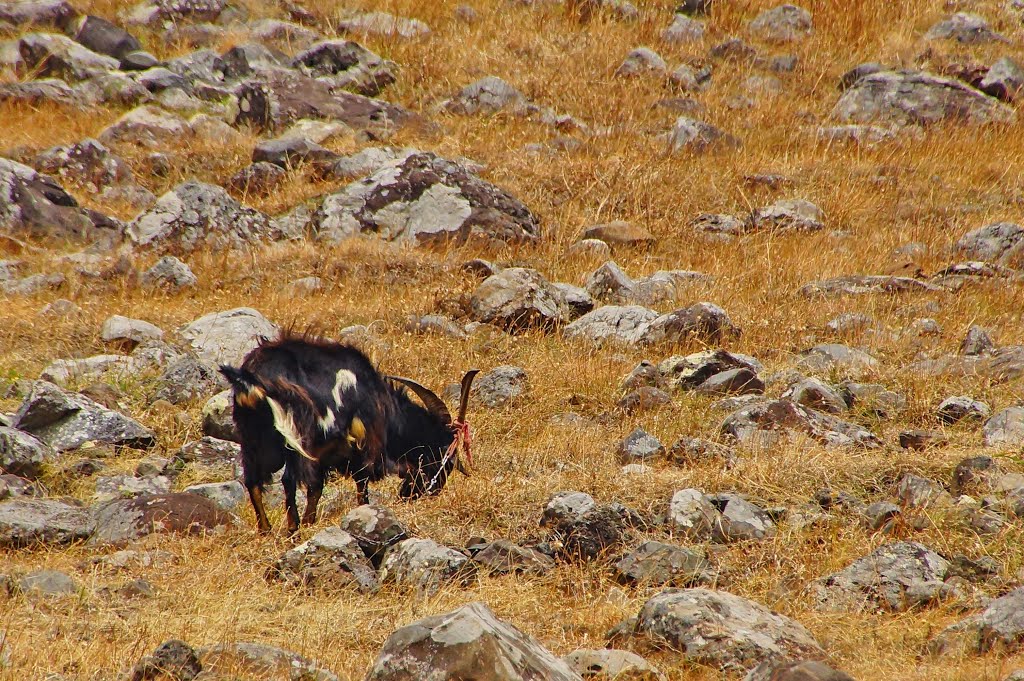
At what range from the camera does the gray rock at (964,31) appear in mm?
18000

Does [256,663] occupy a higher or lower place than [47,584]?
higher

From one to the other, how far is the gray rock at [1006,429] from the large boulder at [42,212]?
8.11 metres

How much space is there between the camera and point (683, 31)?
1750cm

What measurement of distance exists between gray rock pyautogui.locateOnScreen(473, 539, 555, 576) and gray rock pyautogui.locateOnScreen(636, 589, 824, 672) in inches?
33.1

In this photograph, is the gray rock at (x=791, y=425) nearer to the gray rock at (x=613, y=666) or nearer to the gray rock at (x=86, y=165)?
the gray rock at (x=613, y=666)

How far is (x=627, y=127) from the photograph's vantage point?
48.2 ft

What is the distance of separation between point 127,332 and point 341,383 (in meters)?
3.54

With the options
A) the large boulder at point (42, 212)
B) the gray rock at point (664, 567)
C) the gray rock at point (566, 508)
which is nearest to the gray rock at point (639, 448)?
the gray rock at point (566, 508)

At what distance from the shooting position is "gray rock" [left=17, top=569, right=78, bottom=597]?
176 inches

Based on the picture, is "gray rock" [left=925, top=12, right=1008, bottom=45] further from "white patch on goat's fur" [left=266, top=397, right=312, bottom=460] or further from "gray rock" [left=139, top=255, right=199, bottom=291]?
"white patch on goat's fur" [left=266, top=397, right=312, bottom=460]

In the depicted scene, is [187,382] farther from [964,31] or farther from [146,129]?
[964,31]

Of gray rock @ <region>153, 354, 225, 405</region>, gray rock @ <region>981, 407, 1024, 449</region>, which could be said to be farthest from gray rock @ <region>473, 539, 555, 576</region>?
gray rock @ <region>153, 354, 225, 405</region>

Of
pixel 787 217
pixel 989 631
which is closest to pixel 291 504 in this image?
pixel 989 631

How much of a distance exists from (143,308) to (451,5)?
9634 mm
